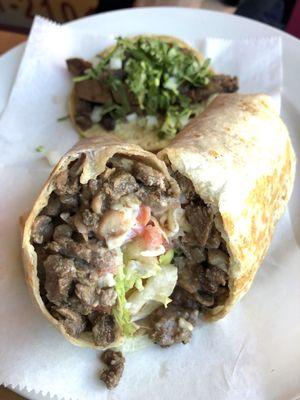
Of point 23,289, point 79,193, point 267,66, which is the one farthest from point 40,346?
point 267,66

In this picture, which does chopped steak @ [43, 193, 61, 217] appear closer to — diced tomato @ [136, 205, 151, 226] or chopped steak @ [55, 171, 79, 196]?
chopped steak @ [55, 171, 79, 196]

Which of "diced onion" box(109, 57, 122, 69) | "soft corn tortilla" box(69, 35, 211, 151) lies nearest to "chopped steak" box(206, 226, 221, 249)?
"soft corn tortilla" box(69, 35, 211, 151)

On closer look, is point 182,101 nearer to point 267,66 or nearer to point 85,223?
point 267,66

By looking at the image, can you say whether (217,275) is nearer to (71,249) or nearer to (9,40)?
(71,249)

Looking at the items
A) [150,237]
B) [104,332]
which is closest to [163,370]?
[104,332]

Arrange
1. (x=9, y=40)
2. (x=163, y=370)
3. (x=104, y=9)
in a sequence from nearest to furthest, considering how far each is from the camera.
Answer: (x=163, y=370) < (x=9, y=40) < (x=104, y=9)

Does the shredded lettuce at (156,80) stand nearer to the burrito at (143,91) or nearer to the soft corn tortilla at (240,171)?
the burrito at (143,91)
